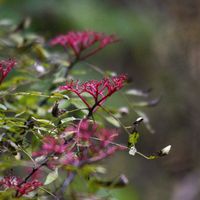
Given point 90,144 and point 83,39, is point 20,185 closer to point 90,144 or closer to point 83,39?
point 90,144

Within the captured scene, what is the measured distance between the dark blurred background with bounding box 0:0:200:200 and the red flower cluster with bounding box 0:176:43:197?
9.50ft

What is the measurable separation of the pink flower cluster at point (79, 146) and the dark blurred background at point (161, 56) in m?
2.90

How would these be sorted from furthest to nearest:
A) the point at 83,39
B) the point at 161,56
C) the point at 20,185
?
1. the point at 161,56
2. the point at 83,39
3. the point at 20,185

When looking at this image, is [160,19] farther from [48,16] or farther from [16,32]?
[16,32]

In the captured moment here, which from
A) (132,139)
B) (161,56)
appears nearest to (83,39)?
(132,139)

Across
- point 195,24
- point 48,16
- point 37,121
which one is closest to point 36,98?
point 37,121

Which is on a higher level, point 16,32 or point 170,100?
point 16,32

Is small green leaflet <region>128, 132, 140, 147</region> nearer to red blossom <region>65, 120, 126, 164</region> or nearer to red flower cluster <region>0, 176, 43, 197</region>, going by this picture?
red blossom <region>65, 120, 126, 164</region>

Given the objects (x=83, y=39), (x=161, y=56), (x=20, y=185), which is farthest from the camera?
(x=161, y=56)

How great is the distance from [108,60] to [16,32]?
140 inches

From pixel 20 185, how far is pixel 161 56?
3979mm

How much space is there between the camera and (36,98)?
1615 mm

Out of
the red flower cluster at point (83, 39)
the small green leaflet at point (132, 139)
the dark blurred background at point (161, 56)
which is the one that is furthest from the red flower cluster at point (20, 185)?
the dark blurred background at point (161, 56)

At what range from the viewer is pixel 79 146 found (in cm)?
111
